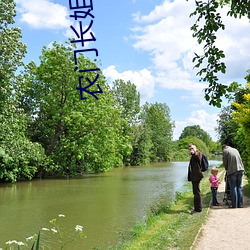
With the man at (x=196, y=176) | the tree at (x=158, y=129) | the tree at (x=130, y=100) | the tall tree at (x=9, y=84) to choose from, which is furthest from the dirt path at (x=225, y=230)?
the tree at (x=158, y=129)

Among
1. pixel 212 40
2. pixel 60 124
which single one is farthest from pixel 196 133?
pixel 212 40

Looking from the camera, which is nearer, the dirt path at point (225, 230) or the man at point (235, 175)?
the dirt path at point (225, 230)

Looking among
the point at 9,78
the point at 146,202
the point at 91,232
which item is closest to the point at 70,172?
the point at 9,78

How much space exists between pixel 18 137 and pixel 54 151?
602 centimetres

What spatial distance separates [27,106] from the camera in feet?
97.3

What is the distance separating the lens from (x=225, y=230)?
7543 mm

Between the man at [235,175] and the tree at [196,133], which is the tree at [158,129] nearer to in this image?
the tree at [196,133]

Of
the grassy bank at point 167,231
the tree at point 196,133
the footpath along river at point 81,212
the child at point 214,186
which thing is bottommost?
the footpath along river at point 81,212

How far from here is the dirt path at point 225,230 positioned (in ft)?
21.2

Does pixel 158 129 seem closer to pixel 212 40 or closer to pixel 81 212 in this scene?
pixel 81 212

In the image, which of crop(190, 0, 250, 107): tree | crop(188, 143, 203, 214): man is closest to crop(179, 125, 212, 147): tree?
crop(188, 143, 203, 214): man

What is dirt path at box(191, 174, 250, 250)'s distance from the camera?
648 centimetres

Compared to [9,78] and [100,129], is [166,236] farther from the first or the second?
[100,129]

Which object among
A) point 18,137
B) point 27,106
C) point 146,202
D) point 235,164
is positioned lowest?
point 146,202
